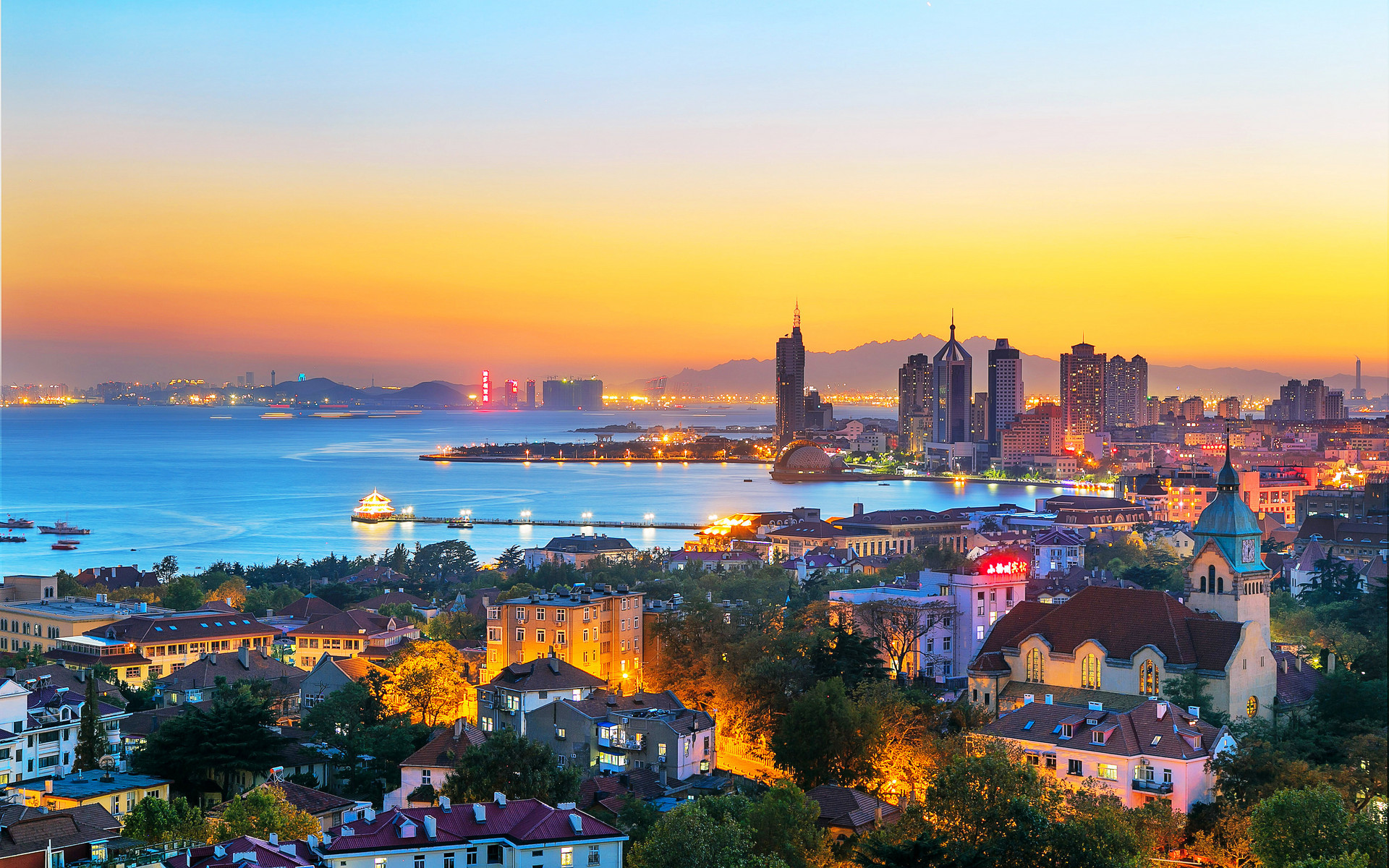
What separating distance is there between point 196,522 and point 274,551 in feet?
21.1

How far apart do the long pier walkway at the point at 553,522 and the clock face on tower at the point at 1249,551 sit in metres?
20.8

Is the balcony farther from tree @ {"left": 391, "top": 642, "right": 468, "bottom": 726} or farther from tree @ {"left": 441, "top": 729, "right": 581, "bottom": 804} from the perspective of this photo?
tree @ {"left": 391, "top": 642, "right": 468, "bottom": 726}

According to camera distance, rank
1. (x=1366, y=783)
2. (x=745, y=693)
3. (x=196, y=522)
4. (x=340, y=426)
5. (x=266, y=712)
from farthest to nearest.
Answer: (x=340, y=426), (x=196, y=522), (x=745, y=693), (x=266, y=712), (x=1366, y=783)

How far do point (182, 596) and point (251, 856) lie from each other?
12.7 meters

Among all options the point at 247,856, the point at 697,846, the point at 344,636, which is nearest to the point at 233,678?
the point at 344,636

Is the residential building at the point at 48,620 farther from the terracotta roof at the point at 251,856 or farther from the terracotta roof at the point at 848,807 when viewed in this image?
the terracotta roof at the point at 848,807

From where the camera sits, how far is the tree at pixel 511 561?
22641mm

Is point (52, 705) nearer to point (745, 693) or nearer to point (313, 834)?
point (313, 834)

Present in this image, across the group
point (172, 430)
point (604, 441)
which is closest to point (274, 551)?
point (604, 441)

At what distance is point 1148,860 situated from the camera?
6.66m

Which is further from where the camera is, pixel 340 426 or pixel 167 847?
pixel 340 426

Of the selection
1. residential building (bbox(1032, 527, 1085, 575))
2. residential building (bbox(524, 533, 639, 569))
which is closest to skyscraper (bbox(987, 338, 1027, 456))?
residential building (bbox(1032, 527, 1085, 575))

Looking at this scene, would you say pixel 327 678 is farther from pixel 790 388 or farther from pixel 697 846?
pixel 790 388

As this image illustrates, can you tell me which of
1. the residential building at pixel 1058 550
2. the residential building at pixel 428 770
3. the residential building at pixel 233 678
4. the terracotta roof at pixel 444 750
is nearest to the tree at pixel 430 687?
the residential building at pixel 233 678
